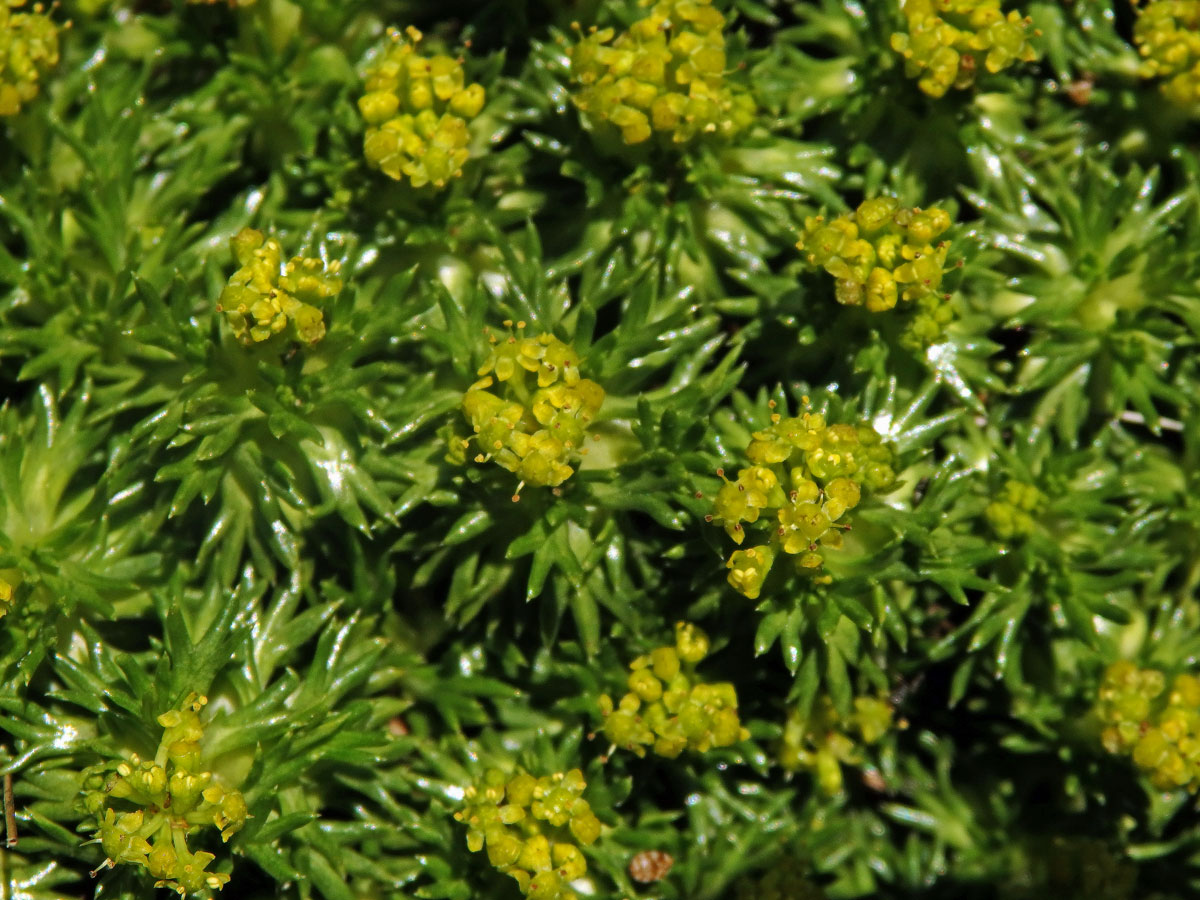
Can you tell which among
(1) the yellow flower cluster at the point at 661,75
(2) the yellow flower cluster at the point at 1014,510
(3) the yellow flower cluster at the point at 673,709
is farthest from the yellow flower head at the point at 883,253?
(3) the yellow flower cluster at the point at 673,709

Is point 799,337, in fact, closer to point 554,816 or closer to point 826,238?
point 826,238

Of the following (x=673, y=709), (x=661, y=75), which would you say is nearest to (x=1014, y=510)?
(x=673, y=709)

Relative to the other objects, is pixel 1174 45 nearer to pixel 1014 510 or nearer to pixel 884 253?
pixel 884 253

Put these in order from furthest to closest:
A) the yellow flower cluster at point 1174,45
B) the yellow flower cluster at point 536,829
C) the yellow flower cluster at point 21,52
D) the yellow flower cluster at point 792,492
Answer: the yellow flower cluster at point 1174,45 < the yellow flower cluster at point 21,52 < the yellow flower cluster at point 536,829 < the yellow flower cluster at point 792,492

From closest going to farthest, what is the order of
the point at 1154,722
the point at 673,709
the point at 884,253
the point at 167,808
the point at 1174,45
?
the point at 167,808
the point at 884,253
the point at 673,709
the point at 1154,722
the point at 1174,45

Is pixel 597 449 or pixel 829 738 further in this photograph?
pixel 829 738

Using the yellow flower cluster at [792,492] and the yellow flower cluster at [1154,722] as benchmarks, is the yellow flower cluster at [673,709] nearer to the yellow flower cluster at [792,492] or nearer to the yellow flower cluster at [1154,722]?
the yellow flower cluster at [792,492]
